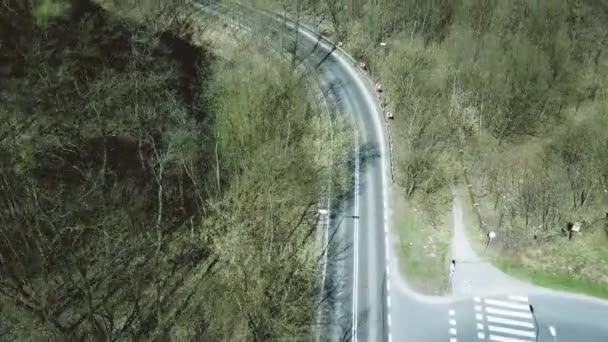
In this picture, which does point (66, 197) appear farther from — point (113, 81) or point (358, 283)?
point (358, 283)

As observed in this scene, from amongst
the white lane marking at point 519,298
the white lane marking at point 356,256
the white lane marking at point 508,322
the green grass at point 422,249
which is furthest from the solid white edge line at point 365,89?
the white lane marking at point 508,322

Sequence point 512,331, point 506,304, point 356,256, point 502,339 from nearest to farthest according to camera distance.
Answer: point 502,339, point 512,331, point 506,304, point 356,256

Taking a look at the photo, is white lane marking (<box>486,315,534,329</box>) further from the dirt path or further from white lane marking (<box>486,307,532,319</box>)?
the dirt path

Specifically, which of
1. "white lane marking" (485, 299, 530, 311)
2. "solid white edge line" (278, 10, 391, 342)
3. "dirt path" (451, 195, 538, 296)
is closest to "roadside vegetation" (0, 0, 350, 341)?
"solid white edge line" (278, 10, 391, 342)

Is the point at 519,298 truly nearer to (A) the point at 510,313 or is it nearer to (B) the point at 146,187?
(A) the point at 510,313

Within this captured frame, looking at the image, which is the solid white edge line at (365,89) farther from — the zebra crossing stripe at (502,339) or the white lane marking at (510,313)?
the zebra crossing stripe at (502,339)

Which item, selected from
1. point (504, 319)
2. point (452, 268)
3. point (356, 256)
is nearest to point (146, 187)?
point (356, 256)
